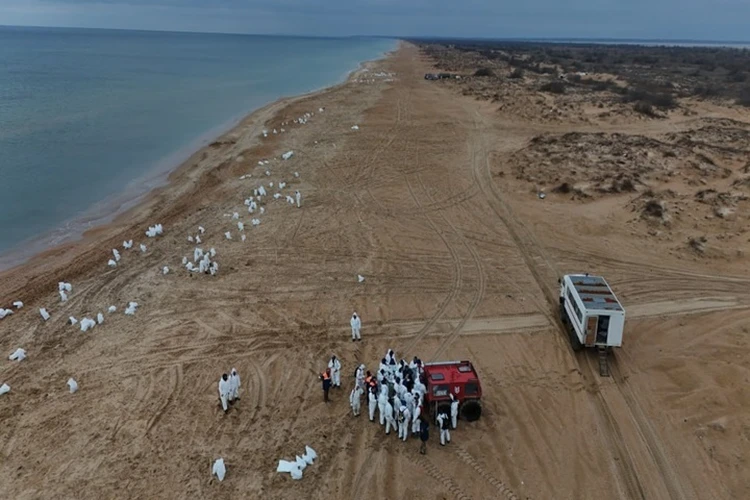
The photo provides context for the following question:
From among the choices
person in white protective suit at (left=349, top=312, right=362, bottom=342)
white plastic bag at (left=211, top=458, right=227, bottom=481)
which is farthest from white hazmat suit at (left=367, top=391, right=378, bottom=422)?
white plastic bag at (left=211, top=458, right=227, bottom=481)

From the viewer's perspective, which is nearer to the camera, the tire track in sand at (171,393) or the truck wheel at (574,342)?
the tire track in sand at (171,393)

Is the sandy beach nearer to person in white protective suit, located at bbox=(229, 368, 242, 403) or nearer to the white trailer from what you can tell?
person in white protective suit, located at bbox=(229, 368, 242, 403)

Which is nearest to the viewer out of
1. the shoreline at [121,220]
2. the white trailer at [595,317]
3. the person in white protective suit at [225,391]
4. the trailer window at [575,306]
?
the person in white protective suit at [225,391]

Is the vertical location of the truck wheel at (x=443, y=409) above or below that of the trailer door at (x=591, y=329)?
below

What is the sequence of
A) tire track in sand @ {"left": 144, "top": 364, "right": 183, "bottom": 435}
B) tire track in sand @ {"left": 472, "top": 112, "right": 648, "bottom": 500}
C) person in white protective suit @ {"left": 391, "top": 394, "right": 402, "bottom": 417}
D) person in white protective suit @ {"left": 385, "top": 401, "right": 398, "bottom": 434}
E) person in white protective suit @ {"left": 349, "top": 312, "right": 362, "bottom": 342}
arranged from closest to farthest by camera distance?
tire track in sand @ {"left": 472, "top": 112, "right": 648, "bottom": 500} → person in white protective suit @ {"left": 391, "top": 394, "right": 402, "bottom": 417} → person in white protective suit @ {"left": 385, "top": 401, "right": 398, "bottom": 434} → tire track in sand @ {"left": 144, "top": 364, "right": 183, "bottom": 435} → person in white protective suit @ {"left": 349, "top": 312, "right": 362, "bottom": 342}

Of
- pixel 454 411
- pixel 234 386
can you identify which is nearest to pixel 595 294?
pixel 454 411

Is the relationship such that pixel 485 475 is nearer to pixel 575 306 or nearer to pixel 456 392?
pixel 456 392

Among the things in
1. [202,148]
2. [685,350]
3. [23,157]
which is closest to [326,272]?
[685,350]

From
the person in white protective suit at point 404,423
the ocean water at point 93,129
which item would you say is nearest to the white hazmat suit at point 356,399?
the person in white protective suit at point 404,423

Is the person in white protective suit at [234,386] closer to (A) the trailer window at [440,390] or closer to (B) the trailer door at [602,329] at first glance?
(A) the trailer window at [440,390]
